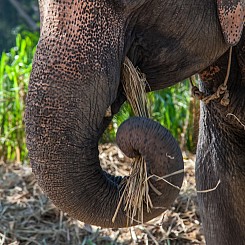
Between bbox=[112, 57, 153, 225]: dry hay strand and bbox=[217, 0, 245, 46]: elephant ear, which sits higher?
bbox=[217, 0, 245, 46]: elephant ear

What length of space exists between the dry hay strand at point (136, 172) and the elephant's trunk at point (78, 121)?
4 cm

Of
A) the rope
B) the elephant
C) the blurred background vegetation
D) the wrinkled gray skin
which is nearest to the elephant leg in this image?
the wrinkled gray skin

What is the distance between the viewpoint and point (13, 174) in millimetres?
4691

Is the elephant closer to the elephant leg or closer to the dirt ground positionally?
the elephant leg

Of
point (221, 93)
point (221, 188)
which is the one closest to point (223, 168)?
point (221, 188)

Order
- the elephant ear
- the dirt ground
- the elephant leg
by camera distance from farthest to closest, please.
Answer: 1. the dirt ground
2. the elephant leg
3. the elephant ear

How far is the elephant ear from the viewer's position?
2248 mm

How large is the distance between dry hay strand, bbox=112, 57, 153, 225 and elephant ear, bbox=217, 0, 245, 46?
0.29 meters

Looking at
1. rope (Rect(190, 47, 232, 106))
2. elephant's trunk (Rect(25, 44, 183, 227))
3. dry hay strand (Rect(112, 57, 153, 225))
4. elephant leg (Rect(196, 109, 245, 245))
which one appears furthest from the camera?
elephant leg (Rect(196, 109, 245, 245))

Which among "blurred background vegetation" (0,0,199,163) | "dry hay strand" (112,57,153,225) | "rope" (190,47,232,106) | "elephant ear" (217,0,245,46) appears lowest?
"dry hay strand" (112,57,153,225)

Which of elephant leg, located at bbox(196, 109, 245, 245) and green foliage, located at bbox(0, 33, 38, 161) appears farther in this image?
green foliage, located at bbox(0, 33, 38, 161)

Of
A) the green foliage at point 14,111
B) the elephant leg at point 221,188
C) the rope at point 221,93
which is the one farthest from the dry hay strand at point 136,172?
the green foliage at point 14,111

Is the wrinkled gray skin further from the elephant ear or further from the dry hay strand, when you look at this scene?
the dry hay strand

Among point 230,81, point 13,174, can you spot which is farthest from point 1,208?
point 230,81
